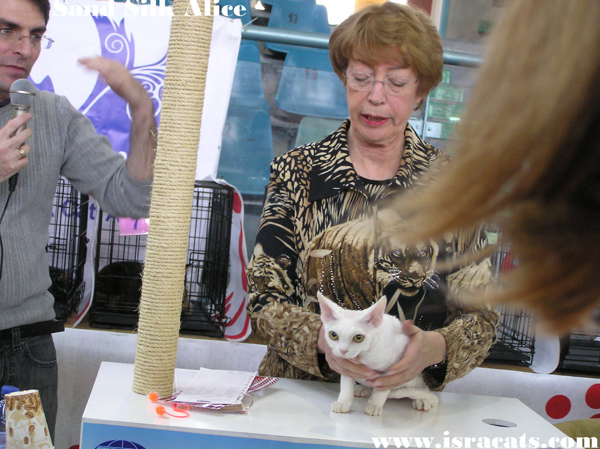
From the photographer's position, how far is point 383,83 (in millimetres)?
1310

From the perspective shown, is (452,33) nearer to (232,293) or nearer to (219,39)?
(219,39)

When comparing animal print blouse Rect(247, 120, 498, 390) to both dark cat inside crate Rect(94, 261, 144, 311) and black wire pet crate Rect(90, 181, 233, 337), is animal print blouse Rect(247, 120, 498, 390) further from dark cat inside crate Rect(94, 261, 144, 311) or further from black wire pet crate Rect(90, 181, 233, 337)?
dark cat inside crate Rect(94, 261, 144, 311)

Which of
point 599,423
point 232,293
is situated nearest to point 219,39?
point 232,293

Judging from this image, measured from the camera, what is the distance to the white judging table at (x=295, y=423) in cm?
96

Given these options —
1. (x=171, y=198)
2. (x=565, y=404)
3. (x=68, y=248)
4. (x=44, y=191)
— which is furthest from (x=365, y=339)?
(x=68, y=248)

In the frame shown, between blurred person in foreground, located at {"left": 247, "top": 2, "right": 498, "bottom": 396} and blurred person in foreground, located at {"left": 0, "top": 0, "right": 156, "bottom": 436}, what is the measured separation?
1.15 ft

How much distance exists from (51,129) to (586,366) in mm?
2099

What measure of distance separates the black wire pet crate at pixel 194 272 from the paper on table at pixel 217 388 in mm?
876

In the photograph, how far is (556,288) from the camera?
0.26 m

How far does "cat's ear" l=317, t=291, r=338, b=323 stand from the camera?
110 centimetres

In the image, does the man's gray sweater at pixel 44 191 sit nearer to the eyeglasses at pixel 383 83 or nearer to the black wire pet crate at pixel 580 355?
the eyeglasses at pixel 383 83

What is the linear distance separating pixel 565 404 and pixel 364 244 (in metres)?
1.26

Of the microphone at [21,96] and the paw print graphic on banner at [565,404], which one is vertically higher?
the microphone at [21,96]

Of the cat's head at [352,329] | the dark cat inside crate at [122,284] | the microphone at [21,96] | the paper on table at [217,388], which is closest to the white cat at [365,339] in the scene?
the cat's head at [352,329]
